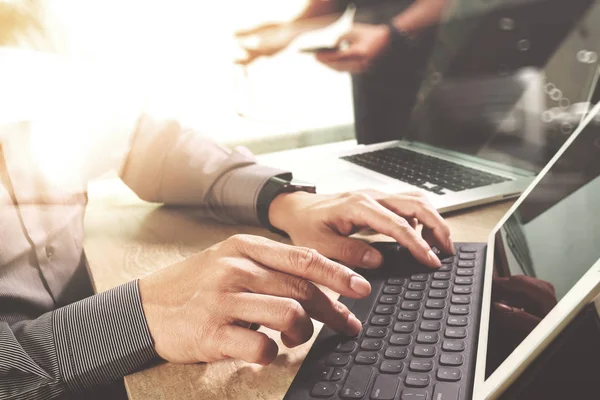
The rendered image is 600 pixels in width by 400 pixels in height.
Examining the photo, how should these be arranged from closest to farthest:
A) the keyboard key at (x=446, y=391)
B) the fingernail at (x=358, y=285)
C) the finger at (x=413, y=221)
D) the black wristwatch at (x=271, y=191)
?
the keyboard key at (x=446, y=391), the fingernail at (x=358, y=285), the finger at (x=413, y=221), the black wristwatch at (x=271, y=191)

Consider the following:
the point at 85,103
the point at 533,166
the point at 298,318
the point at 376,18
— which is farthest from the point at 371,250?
the point at 376,18

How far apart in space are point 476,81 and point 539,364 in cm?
92

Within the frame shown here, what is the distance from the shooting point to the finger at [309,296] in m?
0.43

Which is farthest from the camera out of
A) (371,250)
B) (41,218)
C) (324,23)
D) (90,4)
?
(324,23)

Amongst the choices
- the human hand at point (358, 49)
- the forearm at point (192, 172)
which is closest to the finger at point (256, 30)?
the human hand at point (358, 49)

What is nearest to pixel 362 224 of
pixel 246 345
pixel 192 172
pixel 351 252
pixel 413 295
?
pixel 351 252

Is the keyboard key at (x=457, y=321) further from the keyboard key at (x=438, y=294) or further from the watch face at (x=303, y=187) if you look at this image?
the watch face at (x=303, y=187)

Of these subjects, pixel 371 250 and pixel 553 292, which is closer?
pixel 553 292

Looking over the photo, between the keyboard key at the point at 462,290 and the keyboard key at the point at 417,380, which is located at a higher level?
the keyboard key at the point at 417,380

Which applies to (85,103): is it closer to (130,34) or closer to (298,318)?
(130,34)

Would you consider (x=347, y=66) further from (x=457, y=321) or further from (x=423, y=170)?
(x=457, y=321)

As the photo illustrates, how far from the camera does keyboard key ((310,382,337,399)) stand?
36 centimetres

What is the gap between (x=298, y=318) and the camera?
1.34 ft

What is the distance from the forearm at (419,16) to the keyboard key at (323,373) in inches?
40.2
